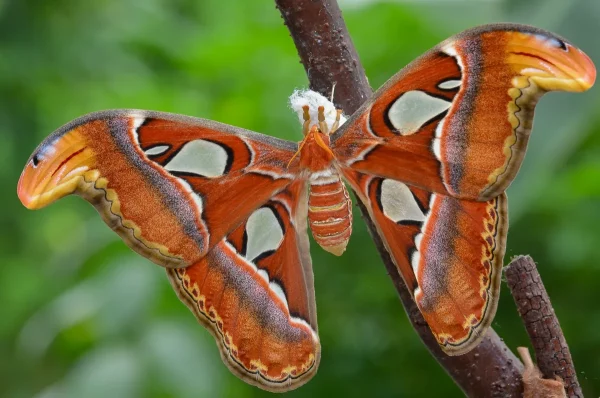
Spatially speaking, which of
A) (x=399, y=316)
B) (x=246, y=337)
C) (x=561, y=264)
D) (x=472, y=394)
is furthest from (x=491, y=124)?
(x=399, y=316)

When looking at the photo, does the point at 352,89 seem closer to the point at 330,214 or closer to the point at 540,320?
the point at 330,214

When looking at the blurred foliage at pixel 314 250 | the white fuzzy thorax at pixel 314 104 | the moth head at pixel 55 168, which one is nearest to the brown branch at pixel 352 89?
the white fuzzy thorax at pixel 314 104

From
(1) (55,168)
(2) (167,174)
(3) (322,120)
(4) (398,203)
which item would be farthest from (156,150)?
(4) (398,203)

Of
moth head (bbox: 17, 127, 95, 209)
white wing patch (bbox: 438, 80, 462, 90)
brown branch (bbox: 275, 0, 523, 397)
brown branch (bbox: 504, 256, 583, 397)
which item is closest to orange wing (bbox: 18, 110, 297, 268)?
moth head (bbox: 17, 127, 95, 209)

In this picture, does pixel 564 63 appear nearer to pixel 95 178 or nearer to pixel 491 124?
pixel 491 124

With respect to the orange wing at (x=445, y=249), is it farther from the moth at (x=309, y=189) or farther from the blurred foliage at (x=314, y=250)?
the blurred foliage at (x=314, y=250)
